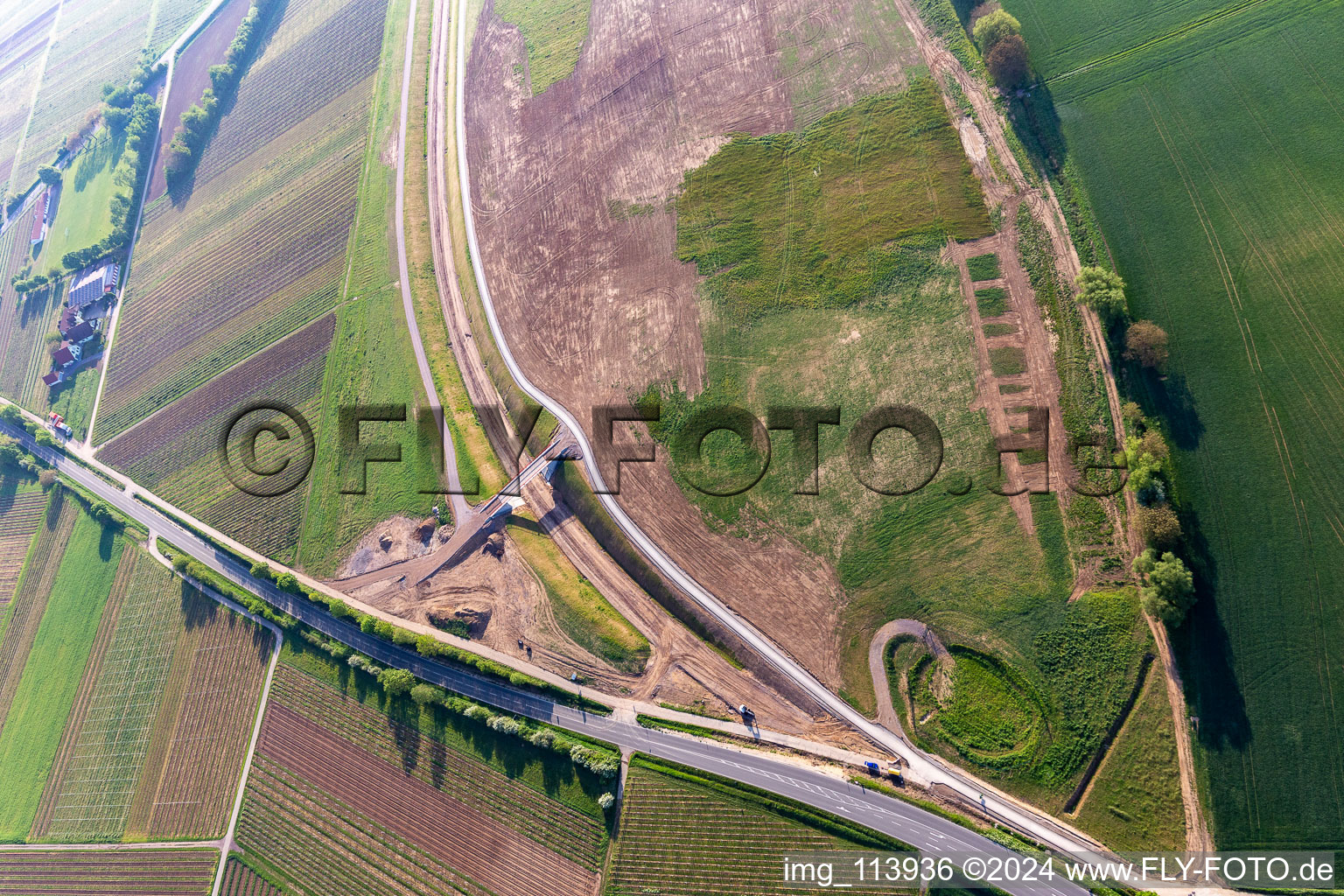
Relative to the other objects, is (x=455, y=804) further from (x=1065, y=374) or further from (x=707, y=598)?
(x=1065, y=374)

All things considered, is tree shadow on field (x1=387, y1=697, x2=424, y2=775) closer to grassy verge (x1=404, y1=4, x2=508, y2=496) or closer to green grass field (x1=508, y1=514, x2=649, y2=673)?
green grass field (x1=508, y1=514, x2=649, y2=673)

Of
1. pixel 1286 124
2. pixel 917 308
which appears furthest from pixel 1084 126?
pixel 917 308

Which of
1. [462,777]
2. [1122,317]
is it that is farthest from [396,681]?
[1122,317]

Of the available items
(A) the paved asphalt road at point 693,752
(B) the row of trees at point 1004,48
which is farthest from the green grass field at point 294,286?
(B) the row of trees at point 1004,48

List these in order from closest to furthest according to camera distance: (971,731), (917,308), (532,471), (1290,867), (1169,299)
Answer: (1290,867)
(971,731)
(1169,299)
(917,308)
(532,471)

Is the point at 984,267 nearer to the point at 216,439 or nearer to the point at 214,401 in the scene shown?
the point at 216,439

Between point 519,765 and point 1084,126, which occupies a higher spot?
point 1084,126

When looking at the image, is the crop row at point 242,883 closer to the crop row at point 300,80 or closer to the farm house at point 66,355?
the farm house at point 66,355
